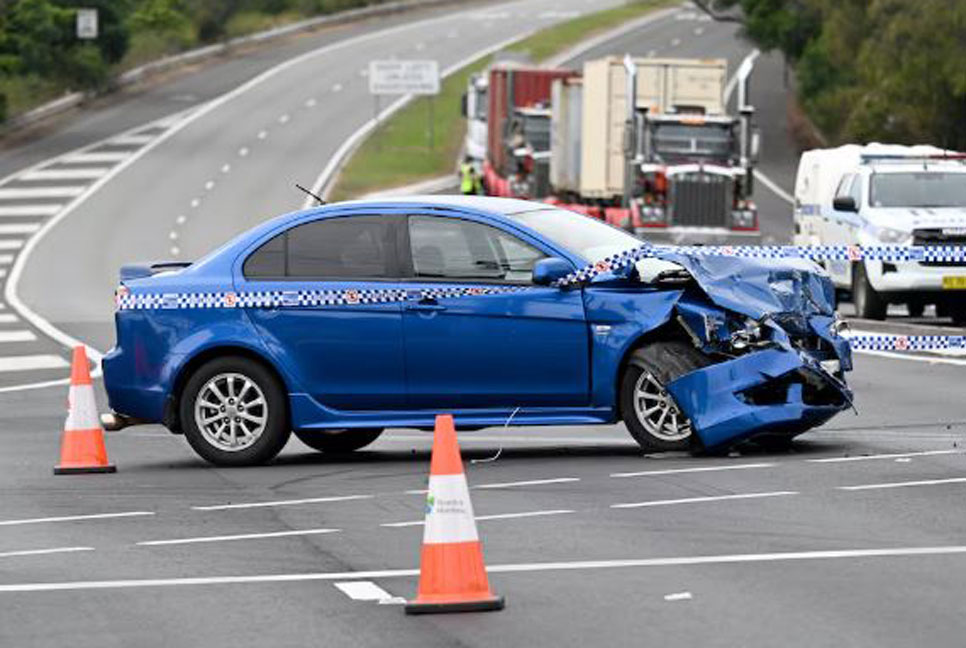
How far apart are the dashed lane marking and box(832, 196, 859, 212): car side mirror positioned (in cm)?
952

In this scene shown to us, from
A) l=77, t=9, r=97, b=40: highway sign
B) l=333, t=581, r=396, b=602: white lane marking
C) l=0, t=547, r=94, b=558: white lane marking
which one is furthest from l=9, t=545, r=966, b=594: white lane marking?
l=77, t=9, r=97, b=40: highway sign

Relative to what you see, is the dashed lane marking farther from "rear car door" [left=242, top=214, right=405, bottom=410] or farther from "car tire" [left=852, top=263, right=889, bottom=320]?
"rear car door" [left=242, top=214, right=405, bottom=410]

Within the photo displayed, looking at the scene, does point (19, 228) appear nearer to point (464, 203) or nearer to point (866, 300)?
point (866, 300)

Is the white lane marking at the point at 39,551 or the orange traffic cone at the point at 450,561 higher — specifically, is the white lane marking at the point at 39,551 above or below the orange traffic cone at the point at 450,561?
below

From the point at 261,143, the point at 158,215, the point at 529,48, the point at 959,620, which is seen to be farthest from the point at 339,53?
the point at 959,620

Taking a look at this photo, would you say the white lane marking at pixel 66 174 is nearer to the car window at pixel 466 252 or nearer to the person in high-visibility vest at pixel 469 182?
the person in high-visibility vest at pixel 469 182

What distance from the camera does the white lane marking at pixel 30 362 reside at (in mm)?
27767

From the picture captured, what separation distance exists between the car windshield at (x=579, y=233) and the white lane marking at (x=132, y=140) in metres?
63.4

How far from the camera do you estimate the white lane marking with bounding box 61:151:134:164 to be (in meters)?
75.2

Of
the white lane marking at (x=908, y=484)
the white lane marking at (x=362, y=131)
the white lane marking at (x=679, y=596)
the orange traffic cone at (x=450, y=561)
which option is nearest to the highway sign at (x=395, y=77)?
the white lane marking at (x=362, y=131)

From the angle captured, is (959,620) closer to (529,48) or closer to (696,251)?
(696,251)

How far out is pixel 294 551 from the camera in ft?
39.0

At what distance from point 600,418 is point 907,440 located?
2127 mm

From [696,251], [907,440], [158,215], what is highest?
[696,251]
